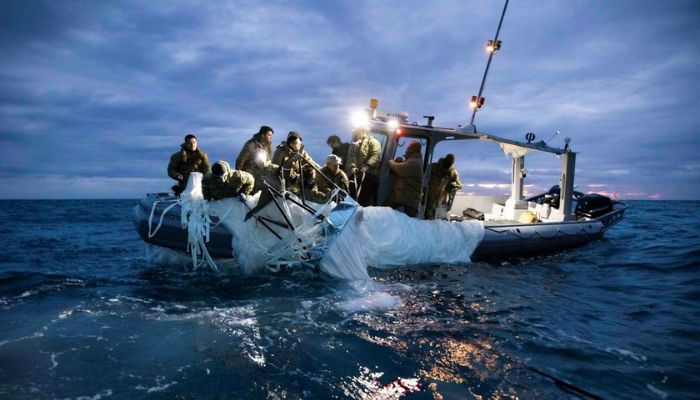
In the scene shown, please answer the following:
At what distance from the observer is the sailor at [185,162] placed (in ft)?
25.0

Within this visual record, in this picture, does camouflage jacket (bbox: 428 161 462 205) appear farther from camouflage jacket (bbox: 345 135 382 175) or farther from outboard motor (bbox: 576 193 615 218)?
outboard motor (bbox: 576 193 615 218)

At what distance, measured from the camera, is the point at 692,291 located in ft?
19.2

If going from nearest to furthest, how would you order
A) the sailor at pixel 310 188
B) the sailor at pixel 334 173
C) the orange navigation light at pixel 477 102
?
the sailor at pixel 310 188
the sailor at pixel 334 173
the orange navigation light at pixel 477 102

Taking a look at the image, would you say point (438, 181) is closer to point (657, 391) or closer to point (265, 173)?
point (265, 173)

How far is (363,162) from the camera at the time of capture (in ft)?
24.9

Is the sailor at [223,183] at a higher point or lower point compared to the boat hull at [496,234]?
higher

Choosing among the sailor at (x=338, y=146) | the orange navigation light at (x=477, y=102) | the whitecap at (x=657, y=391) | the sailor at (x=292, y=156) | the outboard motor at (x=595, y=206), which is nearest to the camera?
the whitecap at (x=657, y=391)

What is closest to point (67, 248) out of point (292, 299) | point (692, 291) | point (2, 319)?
point (2, 319)

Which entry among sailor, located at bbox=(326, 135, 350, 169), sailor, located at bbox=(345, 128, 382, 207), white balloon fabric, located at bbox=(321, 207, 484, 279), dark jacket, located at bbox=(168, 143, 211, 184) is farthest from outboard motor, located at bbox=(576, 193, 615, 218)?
dark jacket, located at bbox=(168, 143, 211, 184)

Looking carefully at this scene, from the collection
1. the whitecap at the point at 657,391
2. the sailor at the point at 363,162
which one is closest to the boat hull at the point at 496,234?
the sailor at the point at 363,162

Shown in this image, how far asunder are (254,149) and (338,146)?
189 centimetres

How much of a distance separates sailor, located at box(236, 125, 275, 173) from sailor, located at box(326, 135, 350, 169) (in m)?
1.35

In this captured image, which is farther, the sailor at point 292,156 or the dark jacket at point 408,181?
the dark jacket at point 408,181

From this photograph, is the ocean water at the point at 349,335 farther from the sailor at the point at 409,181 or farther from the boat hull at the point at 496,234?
the sailor at the point at 409,181
